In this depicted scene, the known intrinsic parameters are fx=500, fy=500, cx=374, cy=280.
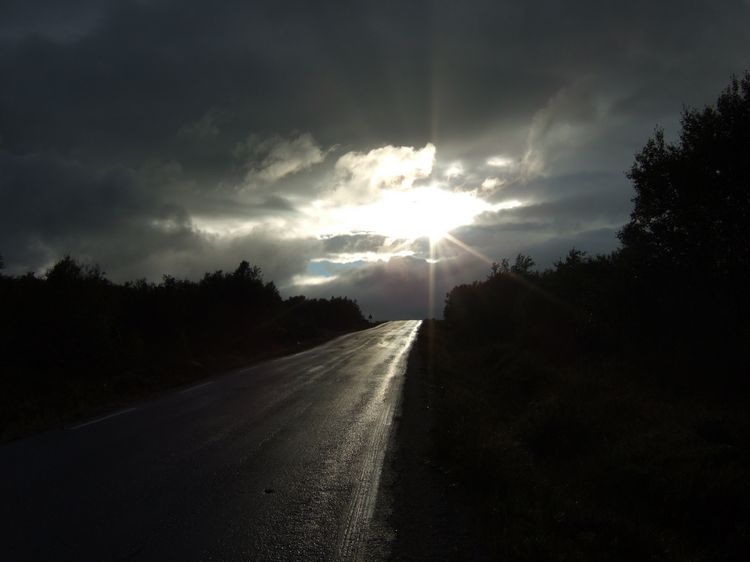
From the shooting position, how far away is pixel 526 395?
14742mm

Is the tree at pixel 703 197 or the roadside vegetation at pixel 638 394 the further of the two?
the tree at pixel 703 197

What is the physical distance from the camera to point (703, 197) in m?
16.7

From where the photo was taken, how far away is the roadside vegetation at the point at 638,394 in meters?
5.71

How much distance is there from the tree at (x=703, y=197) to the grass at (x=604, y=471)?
205 inches

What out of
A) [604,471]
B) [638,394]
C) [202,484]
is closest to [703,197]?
[638,394]

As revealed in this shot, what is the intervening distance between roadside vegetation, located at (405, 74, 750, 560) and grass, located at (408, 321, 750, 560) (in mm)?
25

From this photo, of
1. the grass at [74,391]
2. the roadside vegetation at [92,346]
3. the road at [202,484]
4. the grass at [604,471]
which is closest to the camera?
the road at [202,484]

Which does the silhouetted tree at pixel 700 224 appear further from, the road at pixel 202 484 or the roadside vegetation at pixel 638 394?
the road at pixel 202 484

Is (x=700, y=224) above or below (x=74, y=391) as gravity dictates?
above

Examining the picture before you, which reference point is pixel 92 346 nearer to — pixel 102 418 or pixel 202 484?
pixel 102 418

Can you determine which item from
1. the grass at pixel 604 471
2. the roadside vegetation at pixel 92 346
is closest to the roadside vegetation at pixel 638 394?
the grass at pixel 604 471

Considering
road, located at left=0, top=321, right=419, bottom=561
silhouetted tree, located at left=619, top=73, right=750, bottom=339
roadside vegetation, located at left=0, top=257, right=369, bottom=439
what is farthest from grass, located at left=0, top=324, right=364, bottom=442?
silhouetted tree, located at left=619, top=73, right=750, bottom=339

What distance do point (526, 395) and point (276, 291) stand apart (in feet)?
119

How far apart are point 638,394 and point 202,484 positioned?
1133cm
